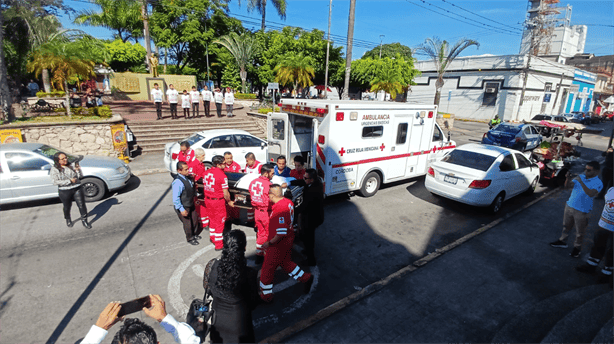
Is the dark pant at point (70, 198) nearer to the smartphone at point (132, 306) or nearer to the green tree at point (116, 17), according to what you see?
the smartphone at point (132, 306)

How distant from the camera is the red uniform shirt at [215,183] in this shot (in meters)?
5.80

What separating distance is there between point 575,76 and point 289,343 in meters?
59.5

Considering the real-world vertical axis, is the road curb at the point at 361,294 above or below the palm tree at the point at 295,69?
below

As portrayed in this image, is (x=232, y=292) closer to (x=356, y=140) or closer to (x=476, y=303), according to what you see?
(x=476, y=303)

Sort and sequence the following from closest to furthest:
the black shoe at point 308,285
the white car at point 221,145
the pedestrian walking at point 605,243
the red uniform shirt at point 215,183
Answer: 1. the black shoe at point 308,285
2. the pedestrian walking at point 605,243
3. the red uniform shirt at point 215,183
4. the white car at point 221,145

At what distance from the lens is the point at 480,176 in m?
7.82

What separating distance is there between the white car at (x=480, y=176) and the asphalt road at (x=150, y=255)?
1.96ft

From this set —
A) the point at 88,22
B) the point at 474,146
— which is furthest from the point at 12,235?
the point at 88,22

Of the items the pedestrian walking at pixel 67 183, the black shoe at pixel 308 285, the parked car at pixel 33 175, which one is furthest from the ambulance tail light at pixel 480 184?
the parked car at pixel 33 175

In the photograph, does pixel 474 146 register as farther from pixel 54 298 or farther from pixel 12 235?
pixel 12 235

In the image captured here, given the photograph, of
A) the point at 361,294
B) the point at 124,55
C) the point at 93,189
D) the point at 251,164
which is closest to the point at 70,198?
the point at 93,189

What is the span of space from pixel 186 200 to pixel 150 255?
4.03ft

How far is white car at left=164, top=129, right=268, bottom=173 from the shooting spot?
10.4 metres

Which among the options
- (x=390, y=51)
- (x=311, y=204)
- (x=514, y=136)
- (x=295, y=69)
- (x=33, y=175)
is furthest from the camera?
(x=390, y=51)
